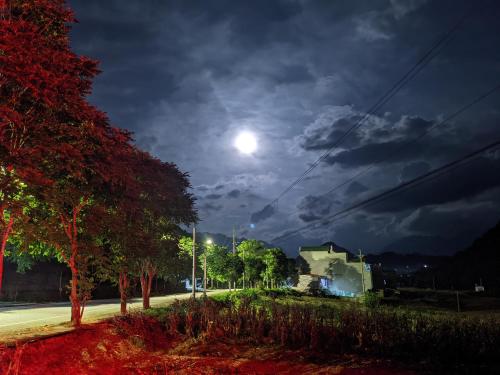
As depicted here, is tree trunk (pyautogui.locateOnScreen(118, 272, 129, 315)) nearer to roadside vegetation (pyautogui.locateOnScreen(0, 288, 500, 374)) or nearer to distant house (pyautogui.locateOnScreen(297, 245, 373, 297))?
roadside vegetation (pyautogui.locateOnScreen(0, 288, 500, 374))

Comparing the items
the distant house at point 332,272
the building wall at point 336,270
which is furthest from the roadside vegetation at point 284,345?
the building wall at point 336,270

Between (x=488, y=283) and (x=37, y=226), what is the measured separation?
100939 millimetres

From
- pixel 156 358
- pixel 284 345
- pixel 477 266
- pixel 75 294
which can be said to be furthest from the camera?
pixel 477 266

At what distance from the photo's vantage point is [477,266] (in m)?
108

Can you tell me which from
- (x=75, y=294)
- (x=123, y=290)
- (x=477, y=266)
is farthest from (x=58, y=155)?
(x=477, y=266)

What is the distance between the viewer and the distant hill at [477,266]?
93.8 metres

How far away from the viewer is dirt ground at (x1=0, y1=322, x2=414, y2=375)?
9008mm

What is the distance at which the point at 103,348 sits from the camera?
11445 mm

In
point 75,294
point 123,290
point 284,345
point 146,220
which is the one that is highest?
point 146,220

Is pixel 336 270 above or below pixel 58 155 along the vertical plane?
below

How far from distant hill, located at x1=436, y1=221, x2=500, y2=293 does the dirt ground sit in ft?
294

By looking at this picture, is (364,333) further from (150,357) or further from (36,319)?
(36,319)

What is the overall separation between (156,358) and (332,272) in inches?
2802

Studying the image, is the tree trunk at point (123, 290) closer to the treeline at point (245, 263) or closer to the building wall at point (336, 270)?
the treeline at point (245, 263)
